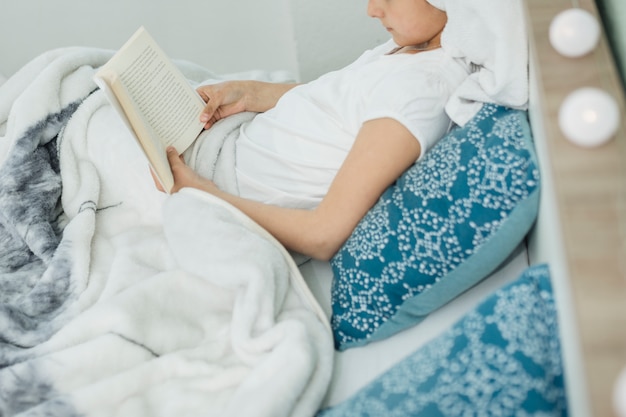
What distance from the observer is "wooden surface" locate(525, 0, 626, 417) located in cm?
62

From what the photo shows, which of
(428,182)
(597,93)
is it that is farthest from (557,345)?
(428,182)

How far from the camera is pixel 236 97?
5.49ft

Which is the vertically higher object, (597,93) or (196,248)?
(597,93)

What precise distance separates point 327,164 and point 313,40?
1079 millimetres

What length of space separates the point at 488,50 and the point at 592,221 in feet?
1.87

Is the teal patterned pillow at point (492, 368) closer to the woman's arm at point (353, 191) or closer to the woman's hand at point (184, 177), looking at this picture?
the woman's arm at point (353, 191)

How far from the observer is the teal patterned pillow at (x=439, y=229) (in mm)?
1081

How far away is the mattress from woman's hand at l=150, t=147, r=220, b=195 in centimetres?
41

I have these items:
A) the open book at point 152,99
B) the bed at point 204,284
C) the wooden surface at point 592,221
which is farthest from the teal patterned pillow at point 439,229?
the open book at point 152,99

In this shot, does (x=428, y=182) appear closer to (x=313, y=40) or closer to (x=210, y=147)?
(x=210, y=147)

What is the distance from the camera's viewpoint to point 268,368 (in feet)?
3.57

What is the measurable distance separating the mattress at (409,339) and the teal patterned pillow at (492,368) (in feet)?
0.75

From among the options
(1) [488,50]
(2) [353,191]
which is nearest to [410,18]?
(1) [488,50]

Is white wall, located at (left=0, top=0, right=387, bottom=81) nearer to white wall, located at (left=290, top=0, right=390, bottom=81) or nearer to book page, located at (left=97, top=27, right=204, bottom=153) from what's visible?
white wall, located at (left=290, top=0, right=390, bottom=81)
